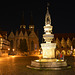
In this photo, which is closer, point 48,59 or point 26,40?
point 48,59

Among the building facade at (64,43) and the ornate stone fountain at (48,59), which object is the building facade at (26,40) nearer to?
the building facade at (64,43)

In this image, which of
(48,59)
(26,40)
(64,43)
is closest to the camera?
(48,59)

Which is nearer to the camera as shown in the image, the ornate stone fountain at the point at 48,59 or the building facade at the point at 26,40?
the ornate stone fountain at the point at 48,59

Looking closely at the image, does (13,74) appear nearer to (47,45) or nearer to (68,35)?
(47,45)

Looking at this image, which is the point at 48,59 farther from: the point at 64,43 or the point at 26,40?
the point at 26,40

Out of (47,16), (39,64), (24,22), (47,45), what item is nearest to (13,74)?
(39,64)

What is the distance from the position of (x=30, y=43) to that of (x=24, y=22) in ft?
92.0

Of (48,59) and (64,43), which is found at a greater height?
(64,43)

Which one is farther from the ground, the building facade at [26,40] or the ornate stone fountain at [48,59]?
the building facade at [26,40]

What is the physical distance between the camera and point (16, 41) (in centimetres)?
10731

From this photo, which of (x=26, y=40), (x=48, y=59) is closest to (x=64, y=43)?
(x=26, y=40)

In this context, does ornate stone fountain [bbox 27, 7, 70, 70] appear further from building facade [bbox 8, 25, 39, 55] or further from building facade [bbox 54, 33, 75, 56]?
building facade [bbox 8, 25, 39, 55]

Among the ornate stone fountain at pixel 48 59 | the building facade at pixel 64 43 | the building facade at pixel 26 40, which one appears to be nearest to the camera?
the ornate stone fountain at pixel 48 59

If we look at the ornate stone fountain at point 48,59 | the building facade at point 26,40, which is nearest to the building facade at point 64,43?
the building facade at point 26,40
